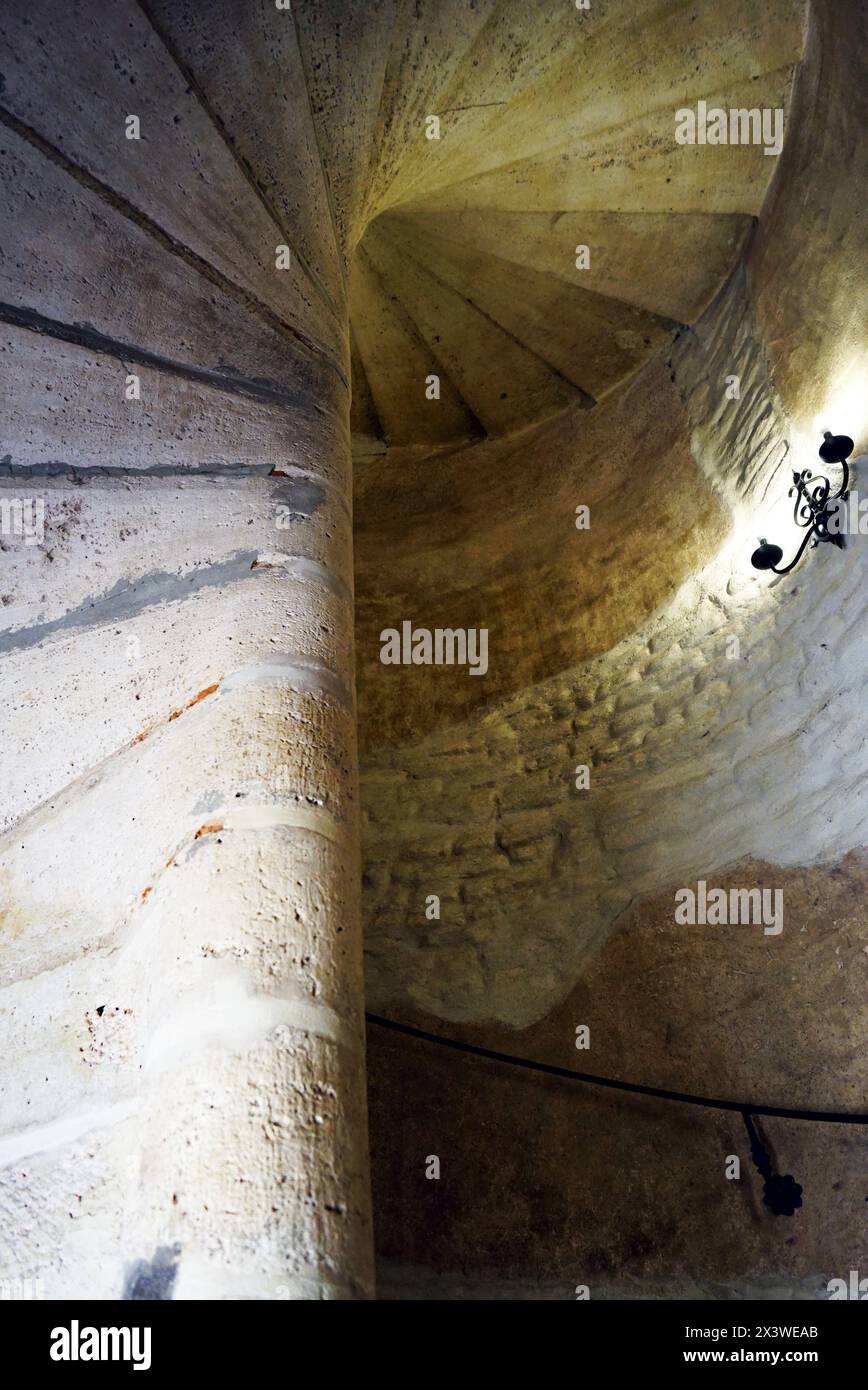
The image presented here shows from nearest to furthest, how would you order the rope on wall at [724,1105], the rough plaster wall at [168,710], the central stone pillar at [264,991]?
1. the central stone pillar at [264,991]
2. the rough plaster wall at [168,710]
3. the rope on wall at [724,1105]

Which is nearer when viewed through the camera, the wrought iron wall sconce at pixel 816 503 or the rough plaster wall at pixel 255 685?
the rough plaster wall at pixel 255 685

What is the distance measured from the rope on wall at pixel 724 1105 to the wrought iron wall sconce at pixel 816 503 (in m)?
1.89

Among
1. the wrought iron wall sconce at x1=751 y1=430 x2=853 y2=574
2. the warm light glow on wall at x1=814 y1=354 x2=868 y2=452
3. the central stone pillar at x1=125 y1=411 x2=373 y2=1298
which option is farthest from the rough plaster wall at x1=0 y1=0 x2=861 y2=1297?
the warm light glow on wall at x1=814 y1=354 x2=868 y2=452

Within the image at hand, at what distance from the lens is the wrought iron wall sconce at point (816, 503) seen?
385 centimetres

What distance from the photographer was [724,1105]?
11.4 ft

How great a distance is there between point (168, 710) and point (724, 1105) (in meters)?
2.28

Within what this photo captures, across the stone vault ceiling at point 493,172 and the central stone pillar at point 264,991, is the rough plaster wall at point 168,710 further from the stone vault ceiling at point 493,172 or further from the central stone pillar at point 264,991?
the stone vault ceiling at point 493,172

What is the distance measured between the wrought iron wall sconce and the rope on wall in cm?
189

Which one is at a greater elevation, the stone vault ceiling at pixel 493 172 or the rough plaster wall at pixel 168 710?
the stone vault ceiling at pixel 493 172

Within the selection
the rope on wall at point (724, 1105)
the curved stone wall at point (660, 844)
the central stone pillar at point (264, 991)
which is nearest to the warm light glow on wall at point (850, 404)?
the curved stone wall at point (660, 844)

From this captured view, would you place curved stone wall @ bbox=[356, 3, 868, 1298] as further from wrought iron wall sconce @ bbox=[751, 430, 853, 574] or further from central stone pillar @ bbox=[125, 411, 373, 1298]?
central stone pillar @ bbox=[125, 411, 373, 1298]

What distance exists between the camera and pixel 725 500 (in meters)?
4.52

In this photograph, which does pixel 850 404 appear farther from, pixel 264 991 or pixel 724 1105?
pixel 264 991

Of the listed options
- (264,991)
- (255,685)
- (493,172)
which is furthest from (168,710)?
(493,172)
